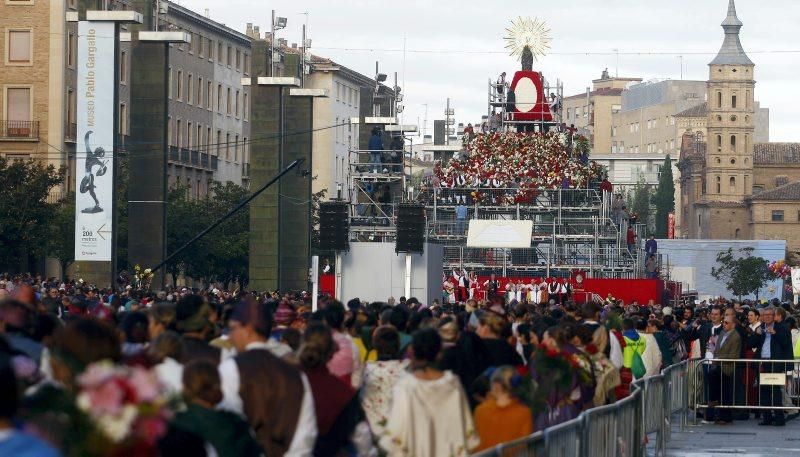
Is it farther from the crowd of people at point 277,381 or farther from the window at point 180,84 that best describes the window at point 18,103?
the crowd of people at point 277,381

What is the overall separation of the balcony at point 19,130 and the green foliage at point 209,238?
6.65 metres

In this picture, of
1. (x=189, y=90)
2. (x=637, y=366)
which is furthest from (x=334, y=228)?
(x=189, y=90)

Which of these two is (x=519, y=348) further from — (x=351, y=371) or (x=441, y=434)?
(x=441, y=434)

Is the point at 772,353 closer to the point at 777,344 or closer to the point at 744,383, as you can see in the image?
the point at 777,344

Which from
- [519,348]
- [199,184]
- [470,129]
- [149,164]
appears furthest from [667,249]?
[519,348]

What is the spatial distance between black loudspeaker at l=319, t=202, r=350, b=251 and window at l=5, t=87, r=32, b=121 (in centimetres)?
4469

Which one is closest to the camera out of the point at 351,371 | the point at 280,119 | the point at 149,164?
the point at 351,371

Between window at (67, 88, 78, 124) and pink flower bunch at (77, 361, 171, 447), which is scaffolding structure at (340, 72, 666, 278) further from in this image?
pink flower bunch at (77, 361, 171, 447)

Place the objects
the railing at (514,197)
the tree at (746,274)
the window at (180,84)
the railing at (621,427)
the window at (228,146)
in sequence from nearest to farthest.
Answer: the railing at (621,427) → the railing at (514,197) → the window at (180,84) → the window at (228,146) → the tree at (746,274)

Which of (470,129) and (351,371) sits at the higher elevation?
(470,129)

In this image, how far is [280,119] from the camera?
57.8 meters

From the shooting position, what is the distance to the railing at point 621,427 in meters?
11.3

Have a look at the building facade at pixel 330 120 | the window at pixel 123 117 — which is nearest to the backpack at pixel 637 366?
the window at pixel 123 117

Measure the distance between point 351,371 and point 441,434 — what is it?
159cm
